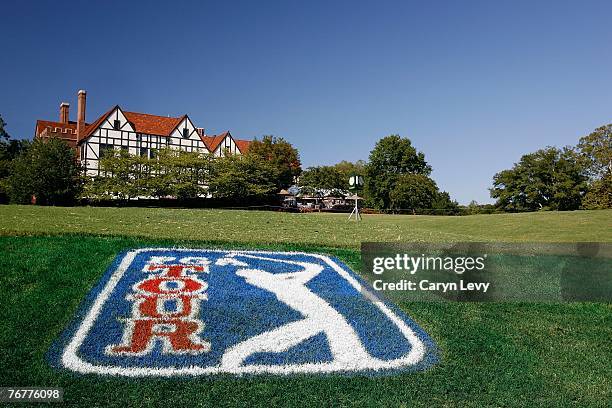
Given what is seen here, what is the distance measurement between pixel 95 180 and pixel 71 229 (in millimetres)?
29628

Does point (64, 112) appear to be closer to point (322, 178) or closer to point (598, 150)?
point (322, 178)

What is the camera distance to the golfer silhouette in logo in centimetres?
510

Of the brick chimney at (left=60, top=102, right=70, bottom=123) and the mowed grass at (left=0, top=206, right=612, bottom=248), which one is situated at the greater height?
the brick chimney at (left=60, top=102, right=70, bottom=123)

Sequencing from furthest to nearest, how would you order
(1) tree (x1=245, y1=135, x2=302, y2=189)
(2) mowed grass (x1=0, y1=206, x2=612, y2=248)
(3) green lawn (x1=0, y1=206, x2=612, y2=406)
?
(1) tree (x1=245, y1=135, x2=302, y2=189) < (2) mowed grass (x1=0, y1=206, x2=612, y2=248) < (3) green lawn (x1=0, y1=206, x2=612, y2=406)

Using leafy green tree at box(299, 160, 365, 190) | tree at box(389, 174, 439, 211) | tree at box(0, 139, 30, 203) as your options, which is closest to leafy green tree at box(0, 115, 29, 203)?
tree at box(0, 139, 30, 203)

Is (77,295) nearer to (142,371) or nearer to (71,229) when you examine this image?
(142,371)

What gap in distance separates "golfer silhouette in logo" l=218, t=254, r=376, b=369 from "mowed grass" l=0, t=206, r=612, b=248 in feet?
9.31

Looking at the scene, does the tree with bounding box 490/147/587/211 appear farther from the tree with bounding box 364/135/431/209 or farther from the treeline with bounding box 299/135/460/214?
the tree with bounding box 364/135/431/209

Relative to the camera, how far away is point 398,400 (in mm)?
4305

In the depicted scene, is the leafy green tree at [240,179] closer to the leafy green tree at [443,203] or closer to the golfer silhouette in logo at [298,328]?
the leafy green tree at [443,203]

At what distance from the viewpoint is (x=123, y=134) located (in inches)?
1781

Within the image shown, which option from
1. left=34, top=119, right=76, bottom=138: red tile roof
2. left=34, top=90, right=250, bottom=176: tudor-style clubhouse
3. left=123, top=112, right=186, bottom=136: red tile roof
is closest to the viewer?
left=34, top=90, right=250, bottom=176: tudor-style clubhouse

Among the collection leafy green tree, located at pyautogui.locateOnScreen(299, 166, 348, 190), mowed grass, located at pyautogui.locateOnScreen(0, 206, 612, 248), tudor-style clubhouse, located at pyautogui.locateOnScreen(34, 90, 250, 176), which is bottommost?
mowed grass, located at pyautogui.locateOnScreen(0, 206, 612, 248)

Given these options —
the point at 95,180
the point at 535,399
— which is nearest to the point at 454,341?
the point at 535,399
